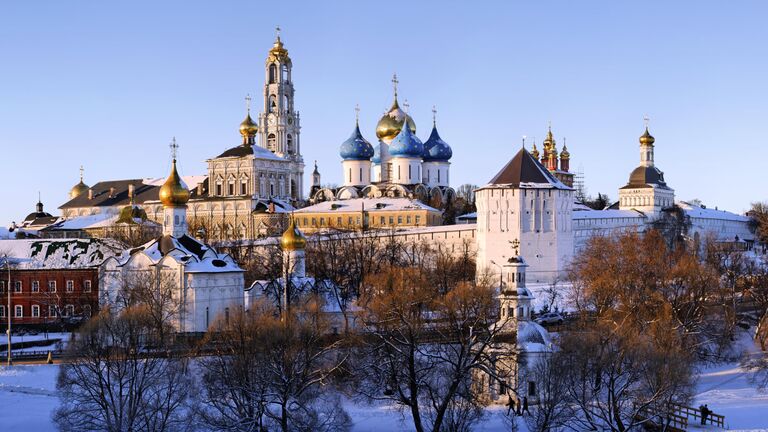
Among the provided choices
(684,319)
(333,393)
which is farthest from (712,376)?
(333,393)

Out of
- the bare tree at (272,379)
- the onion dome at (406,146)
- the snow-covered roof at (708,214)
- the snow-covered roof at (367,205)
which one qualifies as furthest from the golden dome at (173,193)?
the snow-covered roof at (708,214)

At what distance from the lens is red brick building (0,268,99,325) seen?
47875mm

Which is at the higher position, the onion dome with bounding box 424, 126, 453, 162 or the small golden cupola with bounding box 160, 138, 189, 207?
the onion dome with bounding box 424, 126, 453, 162

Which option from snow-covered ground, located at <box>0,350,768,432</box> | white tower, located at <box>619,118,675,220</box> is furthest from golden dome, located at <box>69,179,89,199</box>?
snow-covered ground, located at <box>0,350,768,432</box>

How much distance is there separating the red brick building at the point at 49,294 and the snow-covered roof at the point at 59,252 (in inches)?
14.6

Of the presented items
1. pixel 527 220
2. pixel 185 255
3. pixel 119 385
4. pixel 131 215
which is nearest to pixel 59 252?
pixel 185 255

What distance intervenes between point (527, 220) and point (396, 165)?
1935 centimetres

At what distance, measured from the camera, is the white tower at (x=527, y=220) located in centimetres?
5928

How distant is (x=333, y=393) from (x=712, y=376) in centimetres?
1291

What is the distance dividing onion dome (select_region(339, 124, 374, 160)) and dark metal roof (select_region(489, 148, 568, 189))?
2128 centimetres

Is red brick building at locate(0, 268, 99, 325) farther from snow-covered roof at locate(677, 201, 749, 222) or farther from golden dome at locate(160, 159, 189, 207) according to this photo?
snow-covered roof at locate(677, 201, 749, 222)

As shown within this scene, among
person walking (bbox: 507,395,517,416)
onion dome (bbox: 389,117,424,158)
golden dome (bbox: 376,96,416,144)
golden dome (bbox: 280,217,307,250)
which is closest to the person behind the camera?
person walking (bbox: 507,395,517,416)

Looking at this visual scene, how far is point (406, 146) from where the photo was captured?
253 feet

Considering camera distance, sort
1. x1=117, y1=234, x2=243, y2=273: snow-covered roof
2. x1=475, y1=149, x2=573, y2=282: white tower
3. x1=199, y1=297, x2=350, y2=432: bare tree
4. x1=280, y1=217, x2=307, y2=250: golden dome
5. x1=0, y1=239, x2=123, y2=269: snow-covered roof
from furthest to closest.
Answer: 1. x1=475, y1=149, x2=573, y2=282: white tower
2. x1=0, y1=239, x2=123, y2=269: snow-covered roof
3. x1=280, y1=217, x2=307, y2=250: golden dome
4. x1=117, y1=234, x2=243, y2=273: snow-covered roof
5. x1=199, y1=297, x2=350, y2=432: bare tree
